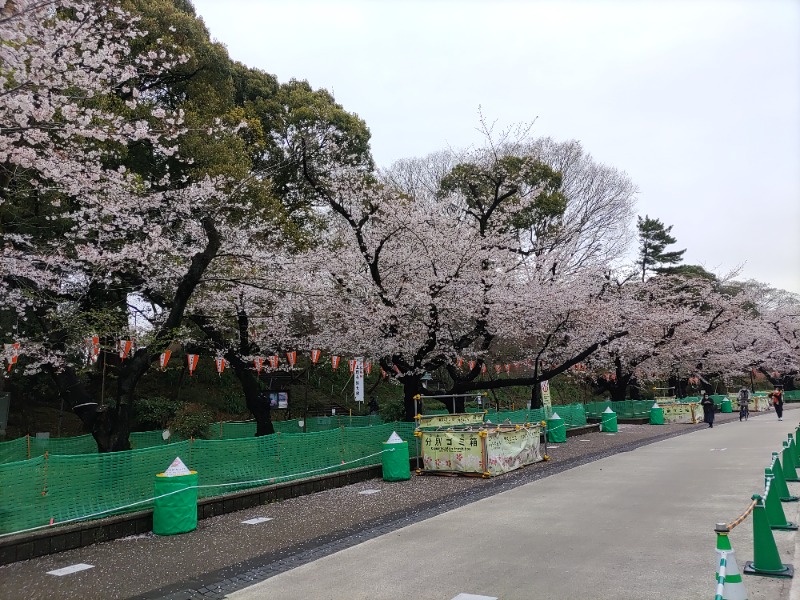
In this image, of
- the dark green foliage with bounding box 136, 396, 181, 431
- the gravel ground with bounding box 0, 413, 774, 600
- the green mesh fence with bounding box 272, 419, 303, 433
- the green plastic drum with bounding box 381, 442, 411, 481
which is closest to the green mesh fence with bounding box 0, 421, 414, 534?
the gravel ground with bounding box 0, 413, 774, 600

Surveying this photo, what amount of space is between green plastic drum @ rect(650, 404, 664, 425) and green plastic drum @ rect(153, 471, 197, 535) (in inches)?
1028

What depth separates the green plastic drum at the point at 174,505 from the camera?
27.1 ft

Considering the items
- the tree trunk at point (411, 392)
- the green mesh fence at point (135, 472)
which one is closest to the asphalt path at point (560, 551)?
the green mesh fence at point (135, 472)

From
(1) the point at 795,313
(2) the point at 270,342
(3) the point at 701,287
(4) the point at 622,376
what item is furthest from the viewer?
(1) the point at 795,313

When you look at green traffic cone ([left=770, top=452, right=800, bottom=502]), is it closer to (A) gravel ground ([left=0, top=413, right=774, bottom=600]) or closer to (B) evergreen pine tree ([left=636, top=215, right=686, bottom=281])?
(A) gravel ground ([left=0, top=413, right=774, bottom=600])

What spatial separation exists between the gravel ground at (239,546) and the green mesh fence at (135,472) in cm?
71

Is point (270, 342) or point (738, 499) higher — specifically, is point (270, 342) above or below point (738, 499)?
above

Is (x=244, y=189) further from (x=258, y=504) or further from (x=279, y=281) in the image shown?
(x=258, y=504)

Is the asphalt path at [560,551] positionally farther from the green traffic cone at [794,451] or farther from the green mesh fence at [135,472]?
the green mesh fence at [135,472]

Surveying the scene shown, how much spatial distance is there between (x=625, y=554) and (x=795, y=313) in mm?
57054

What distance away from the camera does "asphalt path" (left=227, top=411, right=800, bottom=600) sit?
5535 mm

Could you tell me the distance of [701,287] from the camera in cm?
3950

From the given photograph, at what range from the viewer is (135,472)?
8969 millimetres

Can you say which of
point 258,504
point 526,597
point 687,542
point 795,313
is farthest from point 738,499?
point 795,313
